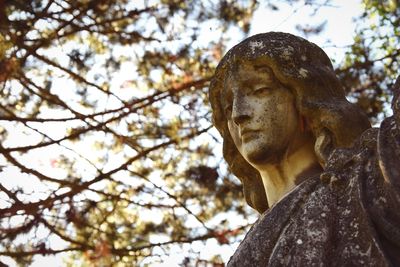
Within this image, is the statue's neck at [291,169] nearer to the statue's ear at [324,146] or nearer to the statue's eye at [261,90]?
the statue's ear at [324,146]

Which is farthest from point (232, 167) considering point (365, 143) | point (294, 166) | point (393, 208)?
point (393, 208)

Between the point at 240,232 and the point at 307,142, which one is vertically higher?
the point at 240,232

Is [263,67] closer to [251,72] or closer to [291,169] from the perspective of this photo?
[251,72]

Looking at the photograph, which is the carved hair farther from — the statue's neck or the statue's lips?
the statue's lips

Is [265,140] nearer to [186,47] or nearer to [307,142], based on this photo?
[307,142]

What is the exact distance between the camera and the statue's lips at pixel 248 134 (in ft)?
11.1

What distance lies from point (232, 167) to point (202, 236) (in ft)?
12.8

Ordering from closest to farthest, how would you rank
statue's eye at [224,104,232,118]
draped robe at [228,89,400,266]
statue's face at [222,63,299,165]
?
draped robe at [228,89,400,266], statue's face at [222,63,299,165], statue's eye at [224,104,232,118]

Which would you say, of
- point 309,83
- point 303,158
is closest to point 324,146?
point 303,158

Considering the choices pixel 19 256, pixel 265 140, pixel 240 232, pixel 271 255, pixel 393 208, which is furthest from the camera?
pixel 240 232

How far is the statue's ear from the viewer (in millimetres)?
3221

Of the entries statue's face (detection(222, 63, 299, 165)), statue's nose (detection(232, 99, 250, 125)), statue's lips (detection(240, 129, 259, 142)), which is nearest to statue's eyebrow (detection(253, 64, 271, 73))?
statue's face (detection(222, 63, 299, 165))

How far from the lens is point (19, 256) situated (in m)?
6.85

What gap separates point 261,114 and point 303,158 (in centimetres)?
28
